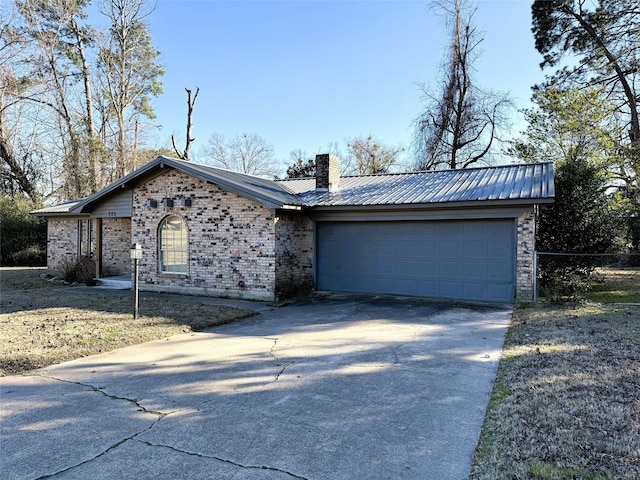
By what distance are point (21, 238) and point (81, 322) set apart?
18.4 metres

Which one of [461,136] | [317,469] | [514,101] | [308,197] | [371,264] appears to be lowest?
[317,469]

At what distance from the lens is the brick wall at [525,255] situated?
1034cm

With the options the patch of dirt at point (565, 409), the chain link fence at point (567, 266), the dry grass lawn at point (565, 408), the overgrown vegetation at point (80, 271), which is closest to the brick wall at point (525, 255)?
the chain link fence at point (567, 266)

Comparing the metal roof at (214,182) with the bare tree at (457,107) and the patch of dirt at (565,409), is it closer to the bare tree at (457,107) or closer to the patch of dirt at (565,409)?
the patch of dirt at (565,409)

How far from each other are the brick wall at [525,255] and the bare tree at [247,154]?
94.5ft

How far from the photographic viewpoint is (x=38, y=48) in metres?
25.6

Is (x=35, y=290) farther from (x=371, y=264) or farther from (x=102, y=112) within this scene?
(x=102, y=112)

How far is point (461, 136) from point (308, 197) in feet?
44.6

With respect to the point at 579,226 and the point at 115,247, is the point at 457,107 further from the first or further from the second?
the point at 115,247

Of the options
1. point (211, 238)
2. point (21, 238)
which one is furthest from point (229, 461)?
point (21, 238)

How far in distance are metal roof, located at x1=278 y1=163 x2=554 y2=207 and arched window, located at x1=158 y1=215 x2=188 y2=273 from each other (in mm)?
3771

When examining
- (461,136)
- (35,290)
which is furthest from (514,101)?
(35,290)

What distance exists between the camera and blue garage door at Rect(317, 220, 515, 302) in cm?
1098

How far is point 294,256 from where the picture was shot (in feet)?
40.5
